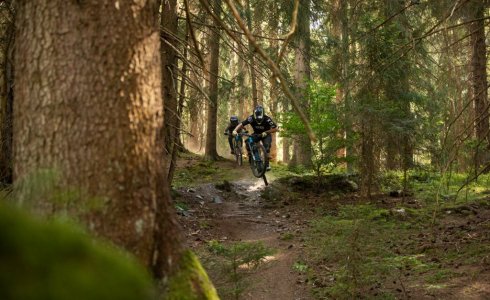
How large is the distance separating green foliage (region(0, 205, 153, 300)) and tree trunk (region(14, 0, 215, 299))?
40.4 inches

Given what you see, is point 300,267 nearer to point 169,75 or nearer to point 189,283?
point 169,75

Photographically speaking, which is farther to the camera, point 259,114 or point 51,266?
point 259,114

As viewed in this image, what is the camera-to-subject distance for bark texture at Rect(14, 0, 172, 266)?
198 cm

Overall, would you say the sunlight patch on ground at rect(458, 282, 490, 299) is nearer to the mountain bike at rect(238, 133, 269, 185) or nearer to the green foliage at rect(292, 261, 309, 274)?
the green foliage at rect(292, 261, 309, 274)

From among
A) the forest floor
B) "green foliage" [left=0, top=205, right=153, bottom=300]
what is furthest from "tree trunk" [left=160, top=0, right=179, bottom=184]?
"green foliage" [left=0, top=205, right=153, bottom=300]

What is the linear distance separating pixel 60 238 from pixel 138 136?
1161mm

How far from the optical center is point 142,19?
7.10 ft

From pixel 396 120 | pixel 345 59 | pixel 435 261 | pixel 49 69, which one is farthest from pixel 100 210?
pixel 345 59

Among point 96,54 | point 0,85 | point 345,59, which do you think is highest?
point 345,59

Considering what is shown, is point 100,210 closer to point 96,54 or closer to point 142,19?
point 96,54

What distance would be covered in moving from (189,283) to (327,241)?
3.57 metres

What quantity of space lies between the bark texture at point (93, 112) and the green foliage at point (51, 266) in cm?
103

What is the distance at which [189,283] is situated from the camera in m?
2.22

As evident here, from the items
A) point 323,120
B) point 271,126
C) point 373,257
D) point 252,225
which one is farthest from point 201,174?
point 373,257
